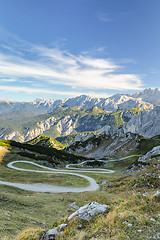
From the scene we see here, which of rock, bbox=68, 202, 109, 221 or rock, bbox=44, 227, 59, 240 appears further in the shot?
rock, bbox=68, 202, 109, 221

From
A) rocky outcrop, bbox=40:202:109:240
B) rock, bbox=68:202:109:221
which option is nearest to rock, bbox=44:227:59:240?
rocky outcrop, bbox=40:202:109:240

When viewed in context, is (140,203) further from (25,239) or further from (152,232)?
(25,239)

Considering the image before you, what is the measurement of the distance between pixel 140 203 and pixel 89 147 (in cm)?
16392

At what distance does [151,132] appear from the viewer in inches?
6649

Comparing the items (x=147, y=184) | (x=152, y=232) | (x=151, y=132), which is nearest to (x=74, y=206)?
(x=147, y=184)

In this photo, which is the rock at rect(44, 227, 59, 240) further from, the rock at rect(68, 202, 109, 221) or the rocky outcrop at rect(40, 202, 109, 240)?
the rock at rect(68, 202, 109, 221)

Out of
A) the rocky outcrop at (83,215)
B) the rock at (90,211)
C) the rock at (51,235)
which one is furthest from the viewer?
the rock at (90,211)

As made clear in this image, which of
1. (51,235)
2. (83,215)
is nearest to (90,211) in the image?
(83,215)

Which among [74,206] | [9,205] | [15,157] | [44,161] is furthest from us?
[44,161]

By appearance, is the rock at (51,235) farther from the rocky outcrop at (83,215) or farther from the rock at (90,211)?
the rock at (90,211)

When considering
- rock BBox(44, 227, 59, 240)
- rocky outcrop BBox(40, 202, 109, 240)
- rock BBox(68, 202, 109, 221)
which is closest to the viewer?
rock BBox(44, 227, 59, 240)

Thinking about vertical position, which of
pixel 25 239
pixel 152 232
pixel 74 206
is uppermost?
pixel 152 232

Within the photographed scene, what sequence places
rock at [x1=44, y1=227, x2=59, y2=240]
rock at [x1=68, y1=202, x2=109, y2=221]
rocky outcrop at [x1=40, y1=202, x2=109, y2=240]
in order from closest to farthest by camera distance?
rock at [x1=44, y1=227, x2=59, y2=240] → rocky outcrop at [x1=40, y1=202, x2=109, y2=240] → rock at [x1=68, y1=202, x2=109, y2=221]

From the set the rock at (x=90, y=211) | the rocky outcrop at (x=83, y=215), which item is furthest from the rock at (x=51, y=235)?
the rock at (x=90, y=211)
